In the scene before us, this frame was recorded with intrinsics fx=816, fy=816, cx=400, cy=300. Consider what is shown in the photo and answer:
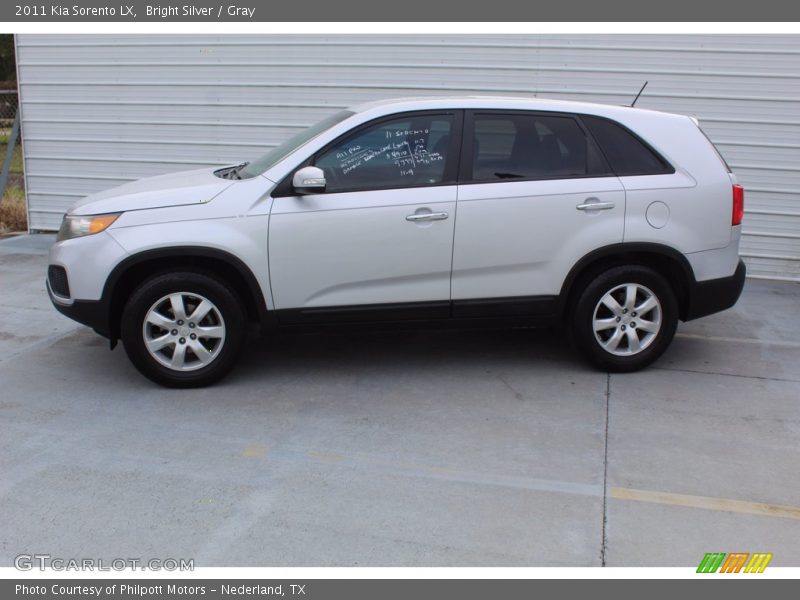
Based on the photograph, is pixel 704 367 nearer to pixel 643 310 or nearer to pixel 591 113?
pixel 643 310

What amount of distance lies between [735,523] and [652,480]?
480mm

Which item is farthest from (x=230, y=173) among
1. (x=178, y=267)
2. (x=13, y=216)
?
(x=13, y=216)

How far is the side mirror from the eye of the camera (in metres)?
4.92

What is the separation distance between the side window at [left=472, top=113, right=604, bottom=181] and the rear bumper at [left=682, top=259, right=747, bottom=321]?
1053 mm

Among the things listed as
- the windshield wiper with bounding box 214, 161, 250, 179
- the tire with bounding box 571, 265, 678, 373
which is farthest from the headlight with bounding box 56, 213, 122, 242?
the tire with bounding box 571, 265, 678, 373

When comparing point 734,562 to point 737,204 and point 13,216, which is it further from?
point 13,216

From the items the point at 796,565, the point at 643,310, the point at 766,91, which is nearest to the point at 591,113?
the point at 643,310

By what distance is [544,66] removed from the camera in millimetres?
8344

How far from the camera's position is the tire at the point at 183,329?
5.07m

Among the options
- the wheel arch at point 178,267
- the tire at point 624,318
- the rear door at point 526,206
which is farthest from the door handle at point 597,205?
the wheel arch at point 178,267

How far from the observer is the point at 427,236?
16.9ft

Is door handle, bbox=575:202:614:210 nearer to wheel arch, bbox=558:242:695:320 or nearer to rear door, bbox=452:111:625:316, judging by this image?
rear door, bbox=452:111:625:316

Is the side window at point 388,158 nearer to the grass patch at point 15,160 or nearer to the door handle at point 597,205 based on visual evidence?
the door handle at point 597,205
